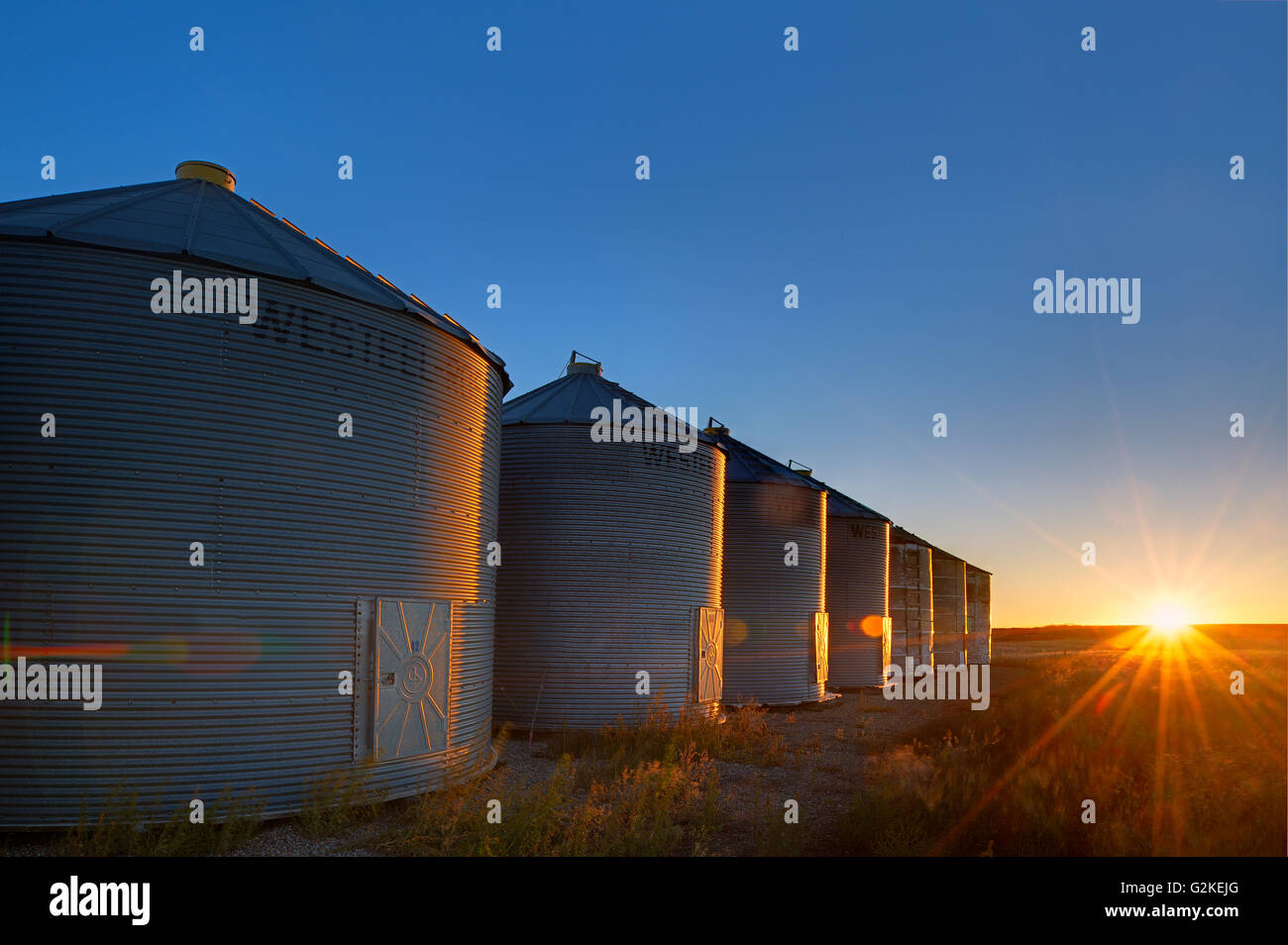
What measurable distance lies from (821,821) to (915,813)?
1320mm

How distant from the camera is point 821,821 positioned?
1111 cm

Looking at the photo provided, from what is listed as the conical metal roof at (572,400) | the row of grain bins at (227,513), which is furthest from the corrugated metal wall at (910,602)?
the row of grain bins at (227,513)

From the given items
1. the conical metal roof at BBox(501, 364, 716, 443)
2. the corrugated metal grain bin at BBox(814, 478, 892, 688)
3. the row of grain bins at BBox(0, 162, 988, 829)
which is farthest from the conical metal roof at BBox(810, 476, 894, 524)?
the row of grain bins at BBox(0, 162, 988, 829)

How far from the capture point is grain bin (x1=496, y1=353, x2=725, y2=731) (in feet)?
58.5

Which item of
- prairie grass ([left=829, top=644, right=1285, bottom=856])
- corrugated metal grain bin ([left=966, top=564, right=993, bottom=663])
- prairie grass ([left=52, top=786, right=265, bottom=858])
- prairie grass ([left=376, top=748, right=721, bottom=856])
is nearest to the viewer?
prairie grass ([left=52, top=786, right=265, bottom=858])

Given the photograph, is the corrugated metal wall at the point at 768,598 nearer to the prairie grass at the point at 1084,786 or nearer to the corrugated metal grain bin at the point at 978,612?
the prairie grass at the point at 1084,786

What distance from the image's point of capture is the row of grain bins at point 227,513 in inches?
353

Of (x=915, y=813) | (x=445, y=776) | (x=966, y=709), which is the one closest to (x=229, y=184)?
(x=445, y=776)

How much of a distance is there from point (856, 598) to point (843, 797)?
1884 cm

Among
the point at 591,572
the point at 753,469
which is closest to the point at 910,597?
the point at 753,469

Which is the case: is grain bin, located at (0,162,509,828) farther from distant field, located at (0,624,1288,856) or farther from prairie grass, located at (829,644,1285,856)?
prairie grass, located at (829,644,1285,856)

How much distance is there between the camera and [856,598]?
101 ft
